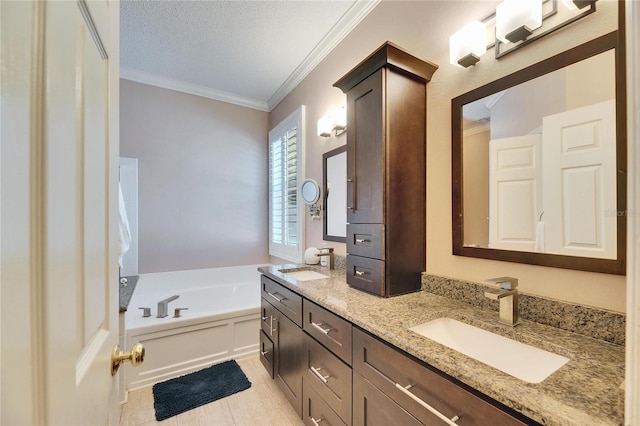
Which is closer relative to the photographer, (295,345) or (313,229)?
(295,345)

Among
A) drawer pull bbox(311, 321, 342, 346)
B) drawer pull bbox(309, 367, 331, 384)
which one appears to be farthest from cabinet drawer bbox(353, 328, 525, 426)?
drawer pull bbox(309, 367, 331, 384)

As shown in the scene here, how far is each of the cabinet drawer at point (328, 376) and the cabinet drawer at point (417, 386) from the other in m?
0.14

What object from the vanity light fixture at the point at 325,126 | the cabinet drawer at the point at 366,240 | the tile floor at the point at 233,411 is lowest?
the tile floor at the point at 233,411

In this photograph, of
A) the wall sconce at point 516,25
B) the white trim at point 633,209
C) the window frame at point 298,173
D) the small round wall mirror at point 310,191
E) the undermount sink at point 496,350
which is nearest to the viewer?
the white trim at point 633,209

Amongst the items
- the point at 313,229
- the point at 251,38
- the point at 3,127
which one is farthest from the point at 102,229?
the point at 251,38

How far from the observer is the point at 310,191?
2594 mm

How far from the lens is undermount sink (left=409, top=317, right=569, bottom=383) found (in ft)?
2.82

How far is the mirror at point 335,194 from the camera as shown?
221cm

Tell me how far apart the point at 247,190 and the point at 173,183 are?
85cm

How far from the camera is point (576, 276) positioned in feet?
3.25

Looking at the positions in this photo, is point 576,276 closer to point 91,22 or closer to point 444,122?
point 444,122

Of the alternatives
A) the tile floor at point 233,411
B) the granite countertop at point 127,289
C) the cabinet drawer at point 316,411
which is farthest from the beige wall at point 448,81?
the granite countertop at point 127,289

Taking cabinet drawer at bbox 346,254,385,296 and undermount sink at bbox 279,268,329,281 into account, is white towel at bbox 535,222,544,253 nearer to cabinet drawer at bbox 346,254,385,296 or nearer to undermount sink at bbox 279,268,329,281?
cabinet drawer at bbox 346,254,385,296

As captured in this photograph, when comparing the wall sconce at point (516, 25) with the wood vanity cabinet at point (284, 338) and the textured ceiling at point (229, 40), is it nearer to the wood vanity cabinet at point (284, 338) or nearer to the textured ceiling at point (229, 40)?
the textured ceiling at point (229, 40)
